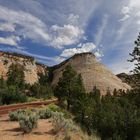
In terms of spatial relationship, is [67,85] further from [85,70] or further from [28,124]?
[85,70]

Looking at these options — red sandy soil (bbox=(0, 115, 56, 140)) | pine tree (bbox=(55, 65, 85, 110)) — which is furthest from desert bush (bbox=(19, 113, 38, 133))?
pine tree (bbox=(55, 65, 85, 110))

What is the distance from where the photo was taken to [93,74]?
13575 centimetres

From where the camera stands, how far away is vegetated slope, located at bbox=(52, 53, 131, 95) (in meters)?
126

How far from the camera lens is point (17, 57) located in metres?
153

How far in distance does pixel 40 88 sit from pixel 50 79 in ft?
239

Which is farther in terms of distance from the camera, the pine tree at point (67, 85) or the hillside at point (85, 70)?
the hillside at point (85, 70)

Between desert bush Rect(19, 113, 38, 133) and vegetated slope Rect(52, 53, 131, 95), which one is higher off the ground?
vegetated slope Rect(52, 53, 131, 95)

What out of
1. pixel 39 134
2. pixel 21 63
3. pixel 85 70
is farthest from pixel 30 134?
pixel 21 63

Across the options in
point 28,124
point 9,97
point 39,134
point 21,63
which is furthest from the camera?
point 21,63

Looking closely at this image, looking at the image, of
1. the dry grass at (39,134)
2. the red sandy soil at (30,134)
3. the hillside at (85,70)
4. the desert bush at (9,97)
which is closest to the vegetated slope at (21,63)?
the hillside at (85,70)

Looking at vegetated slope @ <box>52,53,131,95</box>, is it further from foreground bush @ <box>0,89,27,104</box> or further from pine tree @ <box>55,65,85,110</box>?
foreground bush @ <box>0,89,27,104</box>

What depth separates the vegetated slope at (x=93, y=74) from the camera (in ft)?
414

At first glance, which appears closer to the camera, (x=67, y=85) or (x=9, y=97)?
(x=9, y=97)

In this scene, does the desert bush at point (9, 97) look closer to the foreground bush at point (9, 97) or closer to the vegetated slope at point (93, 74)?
the foreground bush at point (9, 97)
